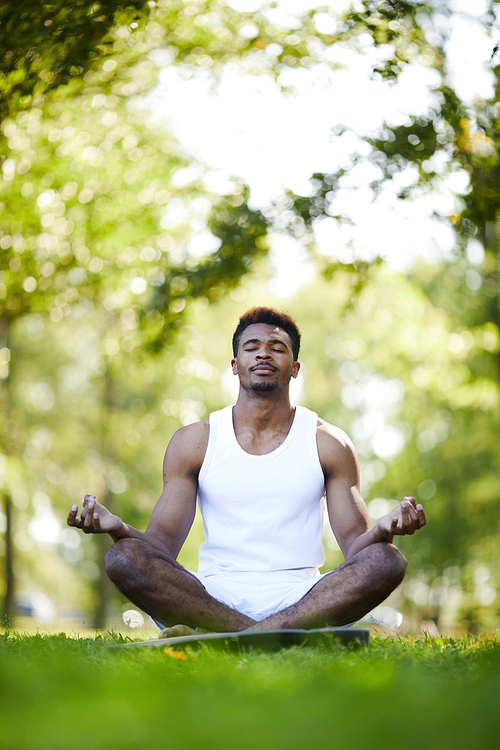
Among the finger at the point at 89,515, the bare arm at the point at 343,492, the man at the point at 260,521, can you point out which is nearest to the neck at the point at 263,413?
the man at the point at 260,521

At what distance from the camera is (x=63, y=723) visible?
170 centimetres

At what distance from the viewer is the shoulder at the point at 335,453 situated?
4336 millimetres

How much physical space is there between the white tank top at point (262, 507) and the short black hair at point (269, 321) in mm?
778

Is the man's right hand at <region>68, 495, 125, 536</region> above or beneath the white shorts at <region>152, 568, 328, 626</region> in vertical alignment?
above

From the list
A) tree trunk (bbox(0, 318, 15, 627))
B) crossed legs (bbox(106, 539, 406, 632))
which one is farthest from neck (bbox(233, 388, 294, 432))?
tree trunk (bbox(0, 318, 15, 627))

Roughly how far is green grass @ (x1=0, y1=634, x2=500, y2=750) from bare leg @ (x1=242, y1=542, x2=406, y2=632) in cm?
83

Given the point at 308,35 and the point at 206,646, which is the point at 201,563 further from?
the point at 308,35

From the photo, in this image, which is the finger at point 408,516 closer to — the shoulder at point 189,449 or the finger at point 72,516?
the shoulder at point 189,449

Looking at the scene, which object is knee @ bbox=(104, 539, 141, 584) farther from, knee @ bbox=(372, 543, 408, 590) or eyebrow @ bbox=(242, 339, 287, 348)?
eyebrow @ bbox=(242, 339, 287, 348)

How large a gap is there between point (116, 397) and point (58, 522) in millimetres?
4328

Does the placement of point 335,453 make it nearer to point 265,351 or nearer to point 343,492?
point 343,492

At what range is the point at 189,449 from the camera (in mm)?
4480

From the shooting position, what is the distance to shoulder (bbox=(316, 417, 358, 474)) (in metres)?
4.34

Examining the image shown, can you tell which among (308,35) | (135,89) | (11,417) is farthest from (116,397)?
(308,35)
